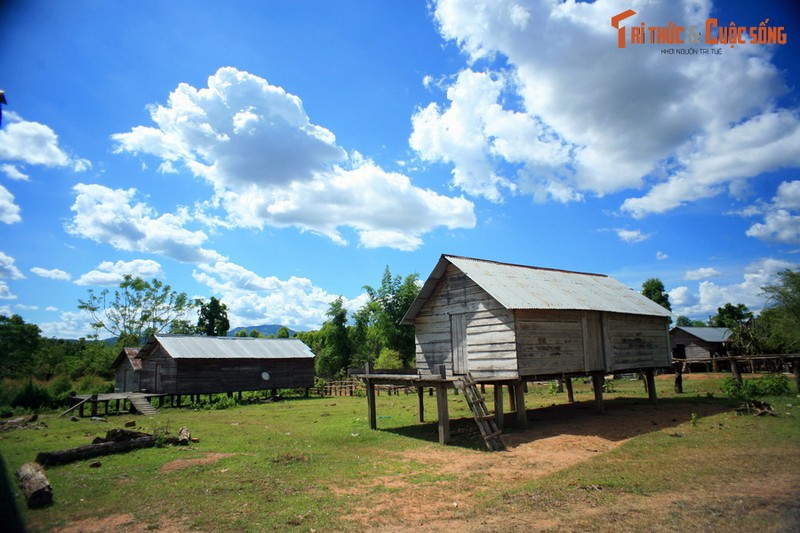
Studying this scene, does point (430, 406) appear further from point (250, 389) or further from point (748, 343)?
point (748, 343)

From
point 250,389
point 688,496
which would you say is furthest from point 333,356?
point 688,496

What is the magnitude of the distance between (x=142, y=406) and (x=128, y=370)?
1126cm

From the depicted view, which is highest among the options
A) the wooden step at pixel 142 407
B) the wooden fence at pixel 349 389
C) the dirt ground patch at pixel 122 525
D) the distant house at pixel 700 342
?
the distant house at pixel 700 342

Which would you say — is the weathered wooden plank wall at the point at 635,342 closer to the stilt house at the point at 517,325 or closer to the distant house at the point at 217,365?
the stilt house at the point at 517,325

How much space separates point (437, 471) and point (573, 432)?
728 cm

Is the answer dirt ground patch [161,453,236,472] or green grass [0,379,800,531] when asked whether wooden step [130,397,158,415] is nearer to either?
green grass [0,379,800,531]

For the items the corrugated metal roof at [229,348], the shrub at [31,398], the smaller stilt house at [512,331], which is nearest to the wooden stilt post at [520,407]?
the smaller stilt house at [512,331]

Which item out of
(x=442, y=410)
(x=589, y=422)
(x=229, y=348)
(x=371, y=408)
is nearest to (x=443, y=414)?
(x=442, y=410)

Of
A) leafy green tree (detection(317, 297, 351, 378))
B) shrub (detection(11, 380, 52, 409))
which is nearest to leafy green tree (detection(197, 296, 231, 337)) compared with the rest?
leafy green tree (detection(317, 297, 351, 378))

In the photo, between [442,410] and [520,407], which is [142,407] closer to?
[442,410]

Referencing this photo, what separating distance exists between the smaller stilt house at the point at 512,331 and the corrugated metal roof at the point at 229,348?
68.9 ft

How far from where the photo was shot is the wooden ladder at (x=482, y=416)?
14.8 metres

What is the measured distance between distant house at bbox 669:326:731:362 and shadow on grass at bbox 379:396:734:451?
96.3 feet

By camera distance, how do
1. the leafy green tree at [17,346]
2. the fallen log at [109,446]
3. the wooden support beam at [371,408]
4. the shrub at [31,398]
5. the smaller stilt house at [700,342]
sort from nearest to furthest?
the fallen log at [109,446]
the wooden support beam at [371,408]
the shrub at [31,398]
the leafy green tree at [17,346]
the smaller stilt house at [700,342]
